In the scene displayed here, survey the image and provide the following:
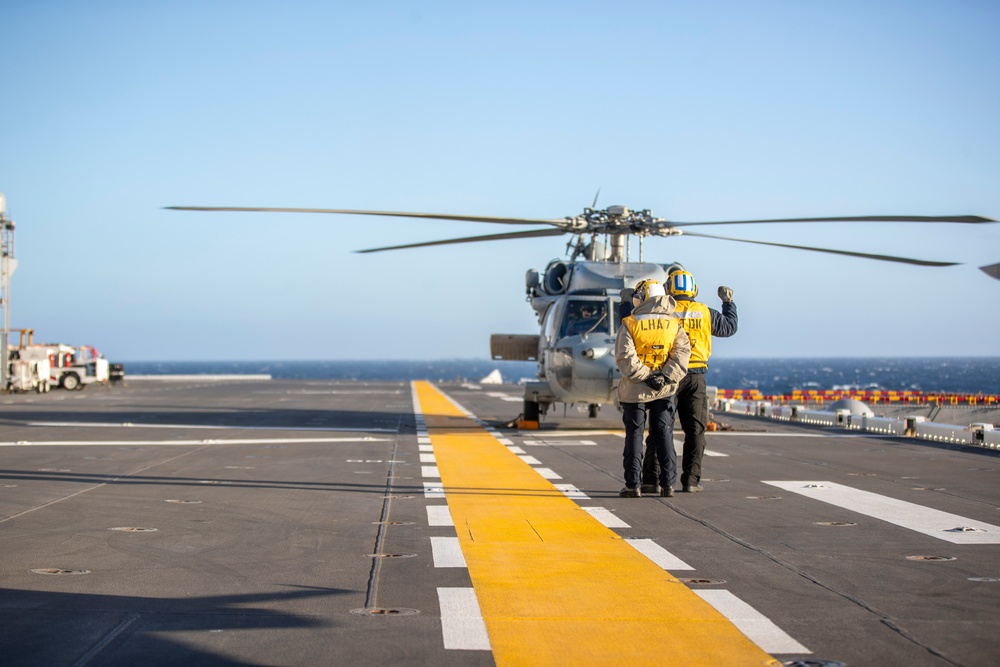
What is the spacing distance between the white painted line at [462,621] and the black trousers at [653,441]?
4.83 meters

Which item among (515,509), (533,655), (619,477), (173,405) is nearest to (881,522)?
(515,509)

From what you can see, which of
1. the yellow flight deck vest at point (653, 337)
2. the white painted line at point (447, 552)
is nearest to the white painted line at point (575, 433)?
the yellow flight deck vest at point (653, 337)

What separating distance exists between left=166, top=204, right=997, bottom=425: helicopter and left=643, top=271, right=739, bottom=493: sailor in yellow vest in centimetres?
581

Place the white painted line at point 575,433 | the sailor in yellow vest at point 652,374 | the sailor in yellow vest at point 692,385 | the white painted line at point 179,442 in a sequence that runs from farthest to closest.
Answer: the white painted line at point 575,433, the white painted line at point 179,442, the sailor in yellow vest at point 692,385, the sailor in yellow vest at point 652,374

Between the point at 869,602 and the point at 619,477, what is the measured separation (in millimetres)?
6813

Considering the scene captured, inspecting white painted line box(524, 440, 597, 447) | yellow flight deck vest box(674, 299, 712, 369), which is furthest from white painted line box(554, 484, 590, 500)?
white painted line box(524, 440, 597, 447)

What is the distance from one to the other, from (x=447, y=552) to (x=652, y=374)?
400 cm

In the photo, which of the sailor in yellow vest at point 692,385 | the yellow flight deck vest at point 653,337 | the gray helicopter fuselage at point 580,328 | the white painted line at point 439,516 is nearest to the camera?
the white painted line at point 439,516

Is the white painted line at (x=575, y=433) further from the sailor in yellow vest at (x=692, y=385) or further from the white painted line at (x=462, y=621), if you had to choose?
the white painted line at (x=462, y=621)

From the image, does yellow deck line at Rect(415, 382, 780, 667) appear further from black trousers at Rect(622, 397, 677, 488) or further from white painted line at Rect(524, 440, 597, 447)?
white painted line at Rect(524, 440, 597, 447)

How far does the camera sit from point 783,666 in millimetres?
4844

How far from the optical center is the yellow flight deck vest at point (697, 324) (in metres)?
11.7

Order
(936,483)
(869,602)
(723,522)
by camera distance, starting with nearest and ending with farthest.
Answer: (869,602) < (723,522) < (936,483)

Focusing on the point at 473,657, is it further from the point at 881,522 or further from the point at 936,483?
the point at 936,483
